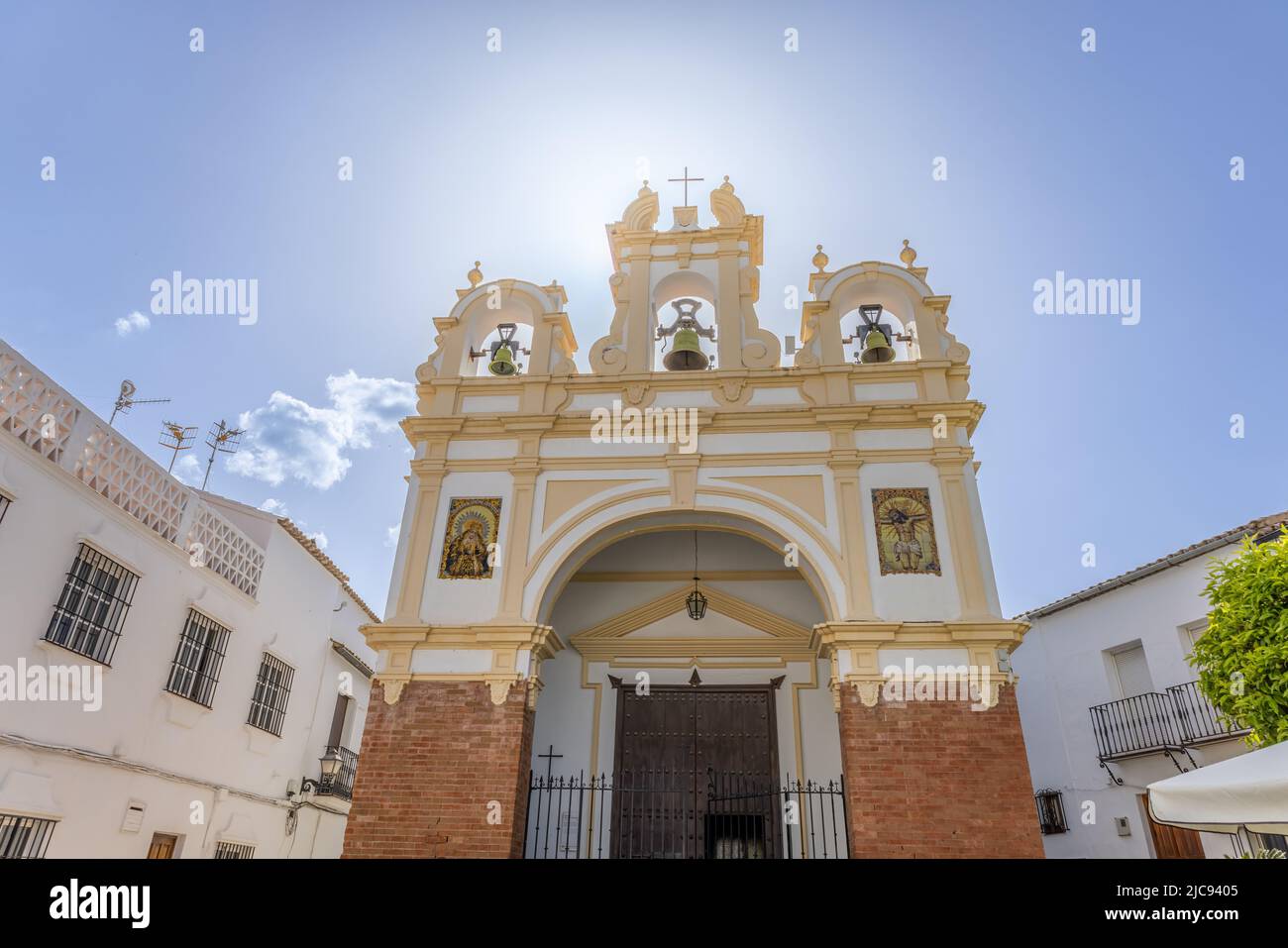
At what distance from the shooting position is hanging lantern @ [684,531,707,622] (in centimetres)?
1025

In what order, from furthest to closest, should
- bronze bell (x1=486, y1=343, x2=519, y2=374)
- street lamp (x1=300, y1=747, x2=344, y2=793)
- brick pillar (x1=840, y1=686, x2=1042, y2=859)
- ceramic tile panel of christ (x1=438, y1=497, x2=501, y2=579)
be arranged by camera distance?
street lamp (x1=300, y1=747, x2=344, y2=793) → bronze bell (x1=486, y1=343, x2=519, y2=374) → ceramic tile panel of christ (x1=438, y1=497, x2=501, y2=579) → brick pillar (x1=840, y1=686, x2=1042, y2=859)

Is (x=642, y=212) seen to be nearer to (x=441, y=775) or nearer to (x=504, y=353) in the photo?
(x=504, y=353)

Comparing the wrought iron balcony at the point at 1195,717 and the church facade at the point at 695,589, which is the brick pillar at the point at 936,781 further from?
the wrought iron balcony at the point at 1195,717

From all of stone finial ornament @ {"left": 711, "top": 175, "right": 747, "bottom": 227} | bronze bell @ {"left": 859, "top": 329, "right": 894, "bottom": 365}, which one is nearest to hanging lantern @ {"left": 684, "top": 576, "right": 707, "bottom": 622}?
bronze bell @ {"left": 859, "top": 329, "right": 894, "bottom": 365}

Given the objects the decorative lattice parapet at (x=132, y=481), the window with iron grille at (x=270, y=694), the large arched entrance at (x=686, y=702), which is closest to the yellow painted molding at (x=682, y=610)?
the large arched entrance at (x=686, y=702)

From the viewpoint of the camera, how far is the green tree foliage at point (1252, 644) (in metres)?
7.41

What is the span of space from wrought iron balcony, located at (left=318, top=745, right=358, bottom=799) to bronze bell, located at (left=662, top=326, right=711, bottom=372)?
10.7m

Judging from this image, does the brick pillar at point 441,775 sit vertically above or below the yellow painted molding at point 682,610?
below

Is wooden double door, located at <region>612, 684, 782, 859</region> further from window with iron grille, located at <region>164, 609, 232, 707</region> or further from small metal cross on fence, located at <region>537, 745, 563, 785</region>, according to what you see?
window with iron grille, located at <region>164, 609, 232, 707</region>

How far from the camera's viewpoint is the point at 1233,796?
4.89 meters

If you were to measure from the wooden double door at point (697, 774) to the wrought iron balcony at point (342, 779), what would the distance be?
810cm

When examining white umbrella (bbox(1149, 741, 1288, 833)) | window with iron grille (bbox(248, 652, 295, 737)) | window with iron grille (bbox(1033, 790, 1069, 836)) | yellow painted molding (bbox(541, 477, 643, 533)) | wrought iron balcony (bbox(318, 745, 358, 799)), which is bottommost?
white umbrella (bbox(1149, 741, 1288, 833))

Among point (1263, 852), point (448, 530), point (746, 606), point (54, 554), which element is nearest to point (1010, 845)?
point (1263, 852)
